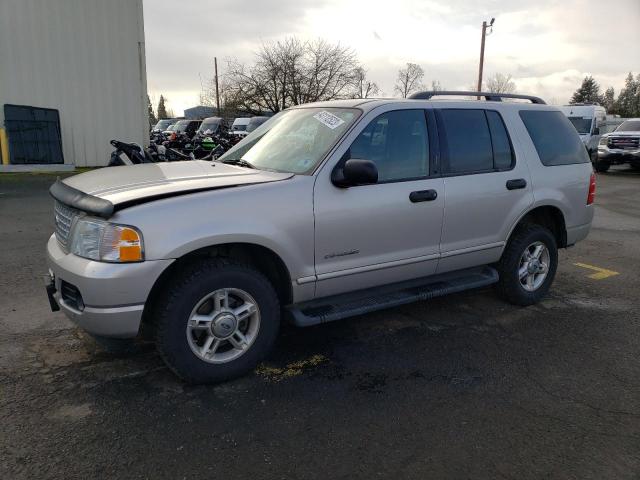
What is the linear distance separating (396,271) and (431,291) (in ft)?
1.40

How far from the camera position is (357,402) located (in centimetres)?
321

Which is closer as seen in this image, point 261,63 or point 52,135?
point 52,135

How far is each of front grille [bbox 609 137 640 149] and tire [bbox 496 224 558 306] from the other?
1580 cm

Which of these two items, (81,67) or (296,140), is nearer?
(296,140)

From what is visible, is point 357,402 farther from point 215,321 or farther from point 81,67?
point 81,67

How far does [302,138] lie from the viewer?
13.3 feet

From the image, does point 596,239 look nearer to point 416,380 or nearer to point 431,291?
point 431,291

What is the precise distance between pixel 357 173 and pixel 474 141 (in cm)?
150

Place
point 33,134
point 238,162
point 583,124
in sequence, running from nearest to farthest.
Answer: point 238,162 < point 33,134 < point 583,124

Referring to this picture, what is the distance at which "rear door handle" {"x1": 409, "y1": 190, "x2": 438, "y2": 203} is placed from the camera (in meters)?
3.93

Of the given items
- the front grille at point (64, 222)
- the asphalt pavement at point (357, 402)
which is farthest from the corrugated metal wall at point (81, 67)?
the front grille at point (64, 222)

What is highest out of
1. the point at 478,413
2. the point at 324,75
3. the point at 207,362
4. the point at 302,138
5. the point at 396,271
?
the point at 324,75

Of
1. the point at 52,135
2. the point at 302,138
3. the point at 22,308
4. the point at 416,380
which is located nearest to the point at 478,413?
the point at 416,380

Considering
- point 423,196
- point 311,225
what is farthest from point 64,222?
point 423,196
